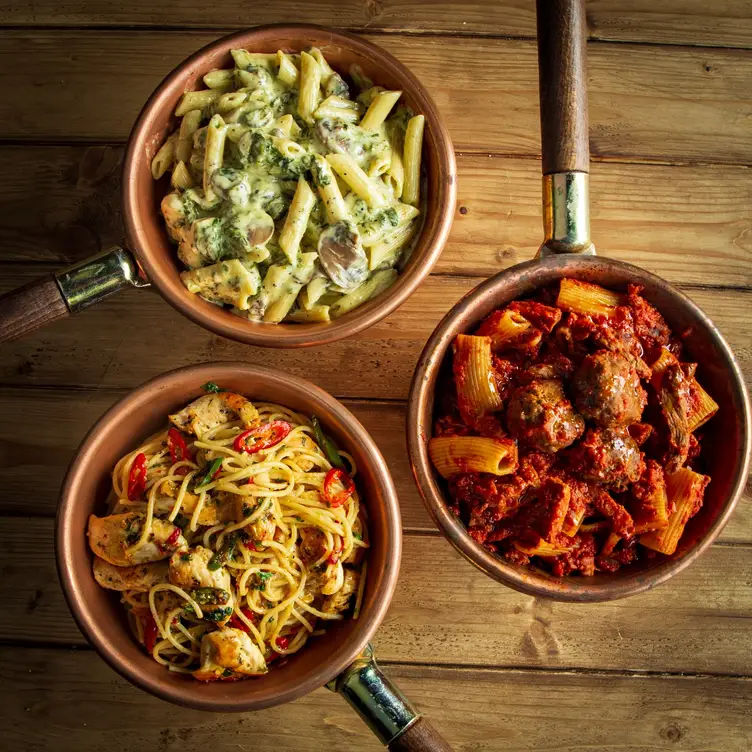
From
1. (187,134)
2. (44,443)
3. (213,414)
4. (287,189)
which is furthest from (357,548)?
(187,134)

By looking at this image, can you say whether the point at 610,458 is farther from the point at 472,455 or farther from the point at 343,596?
the point at 343,596

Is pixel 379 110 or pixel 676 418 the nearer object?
pixel 676 418

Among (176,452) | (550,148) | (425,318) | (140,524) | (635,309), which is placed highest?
(550,148)

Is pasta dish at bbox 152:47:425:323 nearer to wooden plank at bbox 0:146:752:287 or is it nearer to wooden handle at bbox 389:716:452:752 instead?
wooden plank at bbox 0:146:752:287

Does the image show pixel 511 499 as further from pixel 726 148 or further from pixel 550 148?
pixel 726 148

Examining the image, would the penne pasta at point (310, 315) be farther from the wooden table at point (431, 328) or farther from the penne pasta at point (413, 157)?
the penne pasta at point (413, 157)

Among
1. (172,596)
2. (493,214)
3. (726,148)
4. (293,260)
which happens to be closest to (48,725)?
(172,596)
